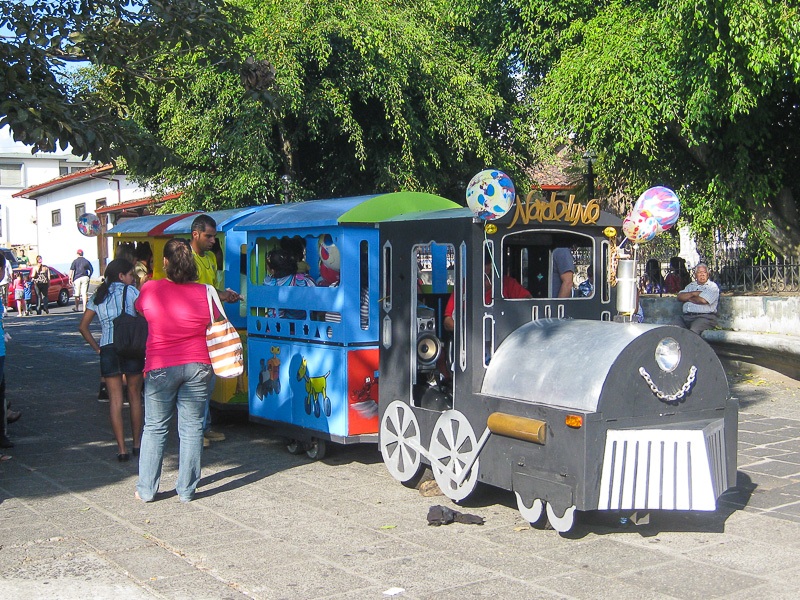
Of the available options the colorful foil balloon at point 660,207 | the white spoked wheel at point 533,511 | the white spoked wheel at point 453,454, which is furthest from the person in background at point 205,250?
the colorful foil balloon at point 660,207

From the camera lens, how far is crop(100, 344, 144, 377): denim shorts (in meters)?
7.97

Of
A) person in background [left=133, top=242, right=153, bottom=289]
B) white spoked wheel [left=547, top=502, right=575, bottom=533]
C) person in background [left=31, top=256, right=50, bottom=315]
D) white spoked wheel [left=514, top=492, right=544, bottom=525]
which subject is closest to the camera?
white spoked wheel [left=547, top=502, right=575, bottom=533]

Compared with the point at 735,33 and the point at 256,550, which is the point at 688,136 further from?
the point at 256,550

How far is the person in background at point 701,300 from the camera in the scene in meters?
12.5

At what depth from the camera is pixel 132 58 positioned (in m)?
9.98

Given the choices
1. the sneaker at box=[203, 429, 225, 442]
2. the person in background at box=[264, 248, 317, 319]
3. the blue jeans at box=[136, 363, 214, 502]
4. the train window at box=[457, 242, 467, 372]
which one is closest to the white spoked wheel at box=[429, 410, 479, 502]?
the train window at box=[457, 242, 467, 372]

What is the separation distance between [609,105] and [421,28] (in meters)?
4.16

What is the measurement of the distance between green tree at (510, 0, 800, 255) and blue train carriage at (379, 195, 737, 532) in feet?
18.8

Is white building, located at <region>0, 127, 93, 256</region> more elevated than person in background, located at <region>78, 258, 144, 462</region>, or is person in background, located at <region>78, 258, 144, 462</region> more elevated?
white building, located at <region>0, 127, 93, 256</region>

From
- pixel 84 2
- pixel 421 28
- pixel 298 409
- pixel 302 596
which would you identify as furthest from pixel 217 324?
pixel 421 28

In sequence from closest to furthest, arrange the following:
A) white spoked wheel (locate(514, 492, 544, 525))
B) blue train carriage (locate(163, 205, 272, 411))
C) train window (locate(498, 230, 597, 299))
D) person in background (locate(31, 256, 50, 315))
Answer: white spoked wheel (locate(514, 492, 544, 525)) → train window (locate(498, 230, 597, 299)) → blue train carriage (locate(163, 205, 272, 411)) → person in background (locate(31, 256, 50, 315))

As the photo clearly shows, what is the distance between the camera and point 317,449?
809 centimetres

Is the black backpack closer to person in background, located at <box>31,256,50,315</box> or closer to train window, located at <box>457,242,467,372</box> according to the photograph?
train window, located at <box>457,242,467,372</box>

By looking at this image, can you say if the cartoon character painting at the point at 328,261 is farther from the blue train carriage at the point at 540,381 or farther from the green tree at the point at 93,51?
the green tree at the point at 93,51
